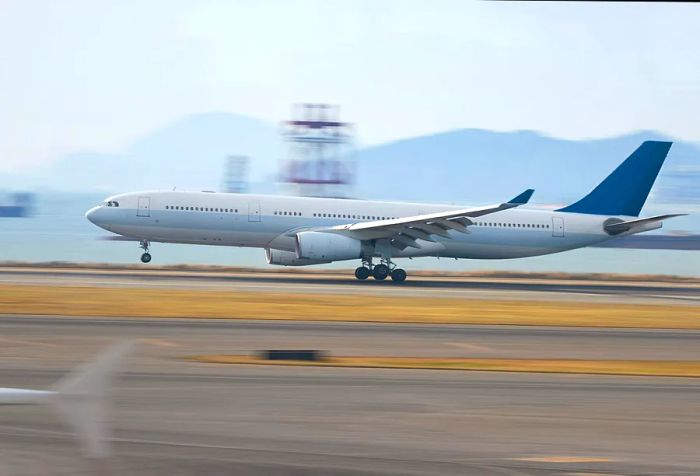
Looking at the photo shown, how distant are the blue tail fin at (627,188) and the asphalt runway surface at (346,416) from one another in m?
28.1

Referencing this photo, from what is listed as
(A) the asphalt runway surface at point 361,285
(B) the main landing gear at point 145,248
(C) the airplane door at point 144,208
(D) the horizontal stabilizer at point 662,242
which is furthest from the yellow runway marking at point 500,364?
(D) the horizontal stabilizer at point 662,242

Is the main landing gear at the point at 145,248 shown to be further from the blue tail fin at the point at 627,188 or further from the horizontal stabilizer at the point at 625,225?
the horizontal stabilizer at the point at 625,225

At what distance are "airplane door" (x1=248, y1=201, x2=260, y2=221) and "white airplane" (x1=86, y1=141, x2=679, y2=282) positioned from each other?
0.04m

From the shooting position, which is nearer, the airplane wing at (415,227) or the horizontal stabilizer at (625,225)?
the airplane wing at (415,227)

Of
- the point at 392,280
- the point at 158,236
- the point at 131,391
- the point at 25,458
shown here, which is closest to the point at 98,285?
the point at 158,236

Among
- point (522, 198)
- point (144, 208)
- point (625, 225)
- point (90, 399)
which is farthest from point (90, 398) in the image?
point (625, 225)

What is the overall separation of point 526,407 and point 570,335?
1249 centimetres

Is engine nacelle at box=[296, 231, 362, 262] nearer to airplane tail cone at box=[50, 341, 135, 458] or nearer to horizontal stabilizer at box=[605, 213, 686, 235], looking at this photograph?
horizontal stabilizer at box=[605, 213, 686, 235]

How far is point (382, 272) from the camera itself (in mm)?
49344

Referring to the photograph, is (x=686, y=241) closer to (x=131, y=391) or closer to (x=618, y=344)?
(x=618, y=344)

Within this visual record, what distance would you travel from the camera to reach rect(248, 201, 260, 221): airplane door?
156 ft

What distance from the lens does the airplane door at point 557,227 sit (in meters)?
52.5

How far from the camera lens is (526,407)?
1742cm

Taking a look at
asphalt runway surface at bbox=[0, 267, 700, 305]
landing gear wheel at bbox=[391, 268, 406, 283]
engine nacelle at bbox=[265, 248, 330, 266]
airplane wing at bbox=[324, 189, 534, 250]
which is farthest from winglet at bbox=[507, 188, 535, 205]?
engine nacelle at bbox=[265, 248, 330, 266]
